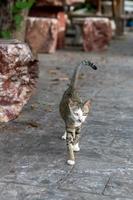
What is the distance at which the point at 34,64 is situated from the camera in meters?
6.33

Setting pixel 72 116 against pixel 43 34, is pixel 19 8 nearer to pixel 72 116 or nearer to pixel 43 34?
pixel 43 34

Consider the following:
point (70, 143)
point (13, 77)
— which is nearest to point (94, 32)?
point (13, 77)

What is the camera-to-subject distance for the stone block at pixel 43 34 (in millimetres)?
12406

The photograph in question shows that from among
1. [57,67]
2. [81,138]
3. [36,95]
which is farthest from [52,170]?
[57,67]

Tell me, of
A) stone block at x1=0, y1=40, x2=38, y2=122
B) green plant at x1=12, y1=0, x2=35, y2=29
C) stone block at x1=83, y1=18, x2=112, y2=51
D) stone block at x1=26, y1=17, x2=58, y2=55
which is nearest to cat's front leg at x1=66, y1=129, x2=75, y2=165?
stone block at x1=0, y1=40, x2=38, y2=122

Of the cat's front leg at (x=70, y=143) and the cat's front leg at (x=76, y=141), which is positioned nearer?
the cat's front leg at (x=70, y=143)

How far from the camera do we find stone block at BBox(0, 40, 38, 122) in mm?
5863

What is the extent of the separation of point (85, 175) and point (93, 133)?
129cm

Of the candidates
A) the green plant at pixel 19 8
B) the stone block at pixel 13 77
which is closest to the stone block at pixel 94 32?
the green plant at pixel 19 8

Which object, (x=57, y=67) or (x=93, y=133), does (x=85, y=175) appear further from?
(x=57, y=67)

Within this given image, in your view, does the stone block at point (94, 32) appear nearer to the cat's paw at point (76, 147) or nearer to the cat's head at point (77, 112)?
the cat's paw at point (76, 147)

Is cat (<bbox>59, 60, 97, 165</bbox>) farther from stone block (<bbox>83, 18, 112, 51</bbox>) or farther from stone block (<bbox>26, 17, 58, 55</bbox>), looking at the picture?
stone block (<bbox>83, 18, 112, 51</bbox>)

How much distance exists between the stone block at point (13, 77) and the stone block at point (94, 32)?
269 inches

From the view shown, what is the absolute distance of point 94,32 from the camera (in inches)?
511
